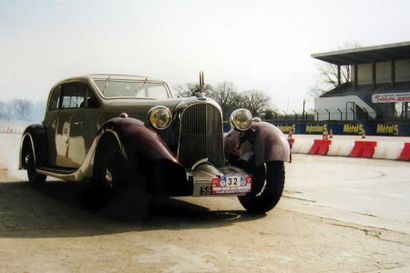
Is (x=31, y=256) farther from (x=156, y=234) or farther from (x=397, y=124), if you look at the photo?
(x=397, y=124)

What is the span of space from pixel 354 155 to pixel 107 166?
49.1 ft

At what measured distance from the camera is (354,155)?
64.2ft

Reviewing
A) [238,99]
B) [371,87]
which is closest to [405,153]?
[371,87]

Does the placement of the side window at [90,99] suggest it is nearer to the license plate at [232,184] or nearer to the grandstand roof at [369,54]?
the license plate at [232,184]

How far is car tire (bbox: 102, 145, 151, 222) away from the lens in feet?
→ 19.1

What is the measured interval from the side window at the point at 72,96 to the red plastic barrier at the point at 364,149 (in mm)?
13606

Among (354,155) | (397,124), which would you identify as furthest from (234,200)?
(397,124)

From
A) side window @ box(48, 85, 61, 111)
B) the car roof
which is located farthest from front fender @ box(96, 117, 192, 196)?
side window @ box(48, 85, 61, 111)

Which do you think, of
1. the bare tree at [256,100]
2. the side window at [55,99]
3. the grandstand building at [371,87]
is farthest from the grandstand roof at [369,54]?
the side window at [55,99]

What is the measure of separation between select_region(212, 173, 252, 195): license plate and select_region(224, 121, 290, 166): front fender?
414 millimetres

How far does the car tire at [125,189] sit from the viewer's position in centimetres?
582

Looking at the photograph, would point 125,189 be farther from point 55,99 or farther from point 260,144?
point 55,99

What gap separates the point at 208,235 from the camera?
17.7ft

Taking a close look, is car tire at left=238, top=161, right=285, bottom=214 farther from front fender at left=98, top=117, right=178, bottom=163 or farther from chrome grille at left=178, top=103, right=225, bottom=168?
front fender at left=98, top=117, right=178, bottom=163
